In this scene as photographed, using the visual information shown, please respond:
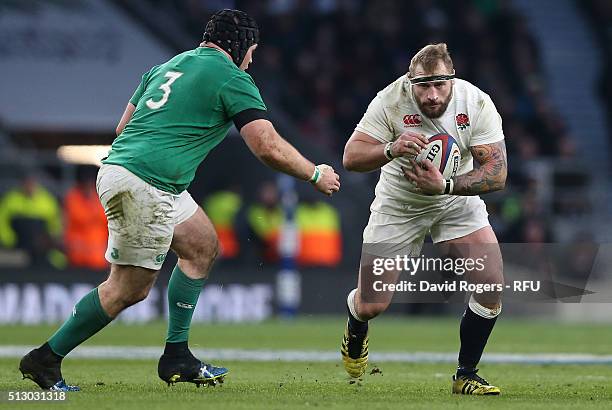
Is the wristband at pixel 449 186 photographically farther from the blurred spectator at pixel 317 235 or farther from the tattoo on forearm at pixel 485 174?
the blurred spectator at pixel 317 235

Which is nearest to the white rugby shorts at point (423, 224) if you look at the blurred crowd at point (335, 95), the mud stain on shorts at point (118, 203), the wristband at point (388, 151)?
the wristband at point (388, 151)

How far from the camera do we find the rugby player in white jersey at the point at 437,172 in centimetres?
855

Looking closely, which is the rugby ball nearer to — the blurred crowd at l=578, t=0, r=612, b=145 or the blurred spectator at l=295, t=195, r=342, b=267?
the blurred spectator at l=295, t=195, r=342, b=267

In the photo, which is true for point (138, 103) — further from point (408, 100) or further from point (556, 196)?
point (556, 196)

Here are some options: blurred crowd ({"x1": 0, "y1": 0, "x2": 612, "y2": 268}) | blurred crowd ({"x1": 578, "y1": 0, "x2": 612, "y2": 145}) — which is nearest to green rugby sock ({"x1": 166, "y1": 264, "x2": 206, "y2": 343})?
blurred crowd ({"x1": 0, "y1": 0, "x2": 612, "y2": 268})

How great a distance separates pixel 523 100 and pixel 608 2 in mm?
3979

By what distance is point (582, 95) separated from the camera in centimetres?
2717

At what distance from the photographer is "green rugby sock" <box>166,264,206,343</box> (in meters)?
8.71

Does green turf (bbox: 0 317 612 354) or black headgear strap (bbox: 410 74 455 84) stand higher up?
black headgear strap (bbox: 410 74 455 84)

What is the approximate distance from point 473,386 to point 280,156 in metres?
2.00

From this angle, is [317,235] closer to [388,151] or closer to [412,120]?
[412,120]

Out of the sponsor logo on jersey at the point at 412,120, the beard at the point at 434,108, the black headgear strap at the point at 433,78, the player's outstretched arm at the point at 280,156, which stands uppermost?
the black headgear strap at the point at 433,78

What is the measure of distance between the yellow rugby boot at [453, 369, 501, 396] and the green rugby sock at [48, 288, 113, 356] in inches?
89.1

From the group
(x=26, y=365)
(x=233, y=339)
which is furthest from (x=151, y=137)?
(x=233, y=339)
